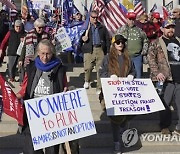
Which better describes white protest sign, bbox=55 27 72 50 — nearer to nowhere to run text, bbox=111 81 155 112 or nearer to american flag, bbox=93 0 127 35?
american flag, bbox=93 0 127 35

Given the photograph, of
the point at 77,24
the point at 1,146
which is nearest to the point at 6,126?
the point at 1,146

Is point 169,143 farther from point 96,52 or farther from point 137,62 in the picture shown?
point 96,52

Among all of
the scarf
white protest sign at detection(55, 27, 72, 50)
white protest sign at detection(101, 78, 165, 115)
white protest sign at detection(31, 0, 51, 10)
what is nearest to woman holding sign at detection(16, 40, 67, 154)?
the scarf

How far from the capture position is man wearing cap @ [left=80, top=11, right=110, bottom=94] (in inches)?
353

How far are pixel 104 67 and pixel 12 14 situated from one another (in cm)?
720

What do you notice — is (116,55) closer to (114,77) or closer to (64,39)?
(114,77)

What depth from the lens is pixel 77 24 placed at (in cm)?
1051

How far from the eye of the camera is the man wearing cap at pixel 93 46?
8.97 metres

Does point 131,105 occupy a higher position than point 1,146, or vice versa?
point 131,105

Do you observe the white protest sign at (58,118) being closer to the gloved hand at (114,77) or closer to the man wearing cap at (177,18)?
the gloved hand at (114,77)

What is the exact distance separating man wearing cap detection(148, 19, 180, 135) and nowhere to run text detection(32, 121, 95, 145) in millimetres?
1956

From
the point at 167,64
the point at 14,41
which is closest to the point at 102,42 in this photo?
the point at 14,41

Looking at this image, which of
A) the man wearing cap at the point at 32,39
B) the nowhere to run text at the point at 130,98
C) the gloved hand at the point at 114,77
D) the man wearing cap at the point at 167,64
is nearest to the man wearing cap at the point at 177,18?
the man wearing cap at the point at 167,64

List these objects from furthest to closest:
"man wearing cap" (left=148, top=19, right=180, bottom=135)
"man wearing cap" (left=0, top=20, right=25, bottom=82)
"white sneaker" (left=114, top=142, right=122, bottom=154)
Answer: "man wearing cap" (left=0, top=20, right=25, bottom=82)
"man wearing cap" (left=148, top=19, right=180, bottom=135)
"white sneaker" (left=114, top=142, right=122, bottom=154)
